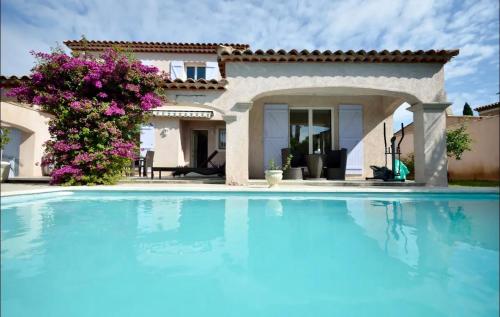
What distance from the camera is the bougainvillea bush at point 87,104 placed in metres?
9.38

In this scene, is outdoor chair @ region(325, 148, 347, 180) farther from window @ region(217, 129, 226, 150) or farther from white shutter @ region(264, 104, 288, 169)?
window @ region(217, 129, 226, 150)

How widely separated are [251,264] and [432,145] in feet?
31.9

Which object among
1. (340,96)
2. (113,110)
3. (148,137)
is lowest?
(148,137)

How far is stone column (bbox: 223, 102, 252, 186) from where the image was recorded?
10.4 m

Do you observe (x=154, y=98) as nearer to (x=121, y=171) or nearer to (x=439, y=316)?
(x=121, y=171)

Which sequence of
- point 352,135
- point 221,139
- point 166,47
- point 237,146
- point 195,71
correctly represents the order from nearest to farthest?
point 237,146
point 352,135
point 221,139
point 166,47
point 195,71

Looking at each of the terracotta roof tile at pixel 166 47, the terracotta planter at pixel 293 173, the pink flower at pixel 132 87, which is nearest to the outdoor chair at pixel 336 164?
the terracotta planter at pixel 293 173

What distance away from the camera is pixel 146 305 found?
2514 millimetres

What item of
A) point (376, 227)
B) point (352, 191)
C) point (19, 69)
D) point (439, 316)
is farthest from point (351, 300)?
point (352, 191)

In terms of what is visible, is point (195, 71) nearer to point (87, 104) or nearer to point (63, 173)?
point (87, 104)

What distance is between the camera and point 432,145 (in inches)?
394

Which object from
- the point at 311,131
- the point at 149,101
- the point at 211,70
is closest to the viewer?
the point at 149,101

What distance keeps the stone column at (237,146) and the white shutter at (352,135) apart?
5386 mm

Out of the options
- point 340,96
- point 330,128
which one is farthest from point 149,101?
point 340,96
